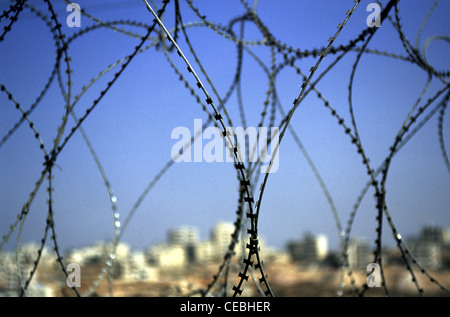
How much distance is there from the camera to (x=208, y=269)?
19.4 m

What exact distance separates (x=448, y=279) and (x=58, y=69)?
38.9ft

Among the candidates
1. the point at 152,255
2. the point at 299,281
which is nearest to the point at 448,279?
the point at 299,281

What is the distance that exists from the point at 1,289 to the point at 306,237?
141 ft

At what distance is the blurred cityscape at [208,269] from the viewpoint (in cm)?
670

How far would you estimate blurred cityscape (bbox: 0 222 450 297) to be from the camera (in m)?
6.70

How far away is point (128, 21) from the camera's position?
14.9 feet
